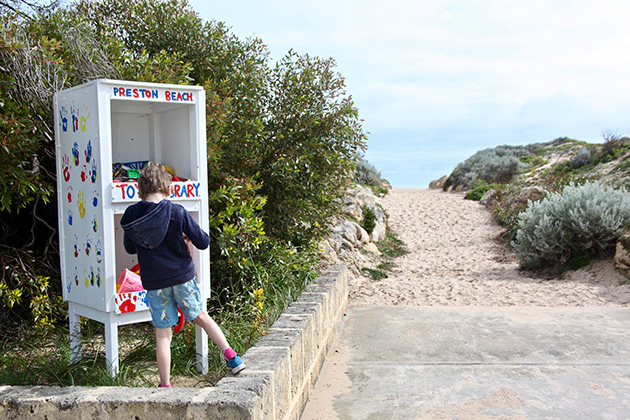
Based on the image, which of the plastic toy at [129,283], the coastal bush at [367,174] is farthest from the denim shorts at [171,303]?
the coastal bush at [367,174]

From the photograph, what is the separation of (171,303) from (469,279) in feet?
24.2

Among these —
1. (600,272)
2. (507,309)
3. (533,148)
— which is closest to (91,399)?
(507,309)

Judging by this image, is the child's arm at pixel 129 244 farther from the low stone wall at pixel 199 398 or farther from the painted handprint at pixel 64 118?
the painted handprint at pixel 64 118

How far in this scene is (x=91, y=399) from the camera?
112 inches

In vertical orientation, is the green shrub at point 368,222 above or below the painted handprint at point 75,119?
below

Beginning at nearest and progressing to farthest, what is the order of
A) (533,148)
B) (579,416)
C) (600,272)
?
(579,416)
(600,272)
(533,148)

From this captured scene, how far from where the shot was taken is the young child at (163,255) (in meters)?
3.19

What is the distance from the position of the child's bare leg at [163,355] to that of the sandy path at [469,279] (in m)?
4.66

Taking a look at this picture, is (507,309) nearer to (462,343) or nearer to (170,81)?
(462,343)

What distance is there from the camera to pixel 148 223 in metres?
3.15

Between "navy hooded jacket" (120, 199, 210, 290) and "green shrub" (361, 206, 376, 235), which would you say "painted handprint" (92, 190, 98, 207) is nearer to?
"navy hooded jacket" (120, 199, 210, 290)

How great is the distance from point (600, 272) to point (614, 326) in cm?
316

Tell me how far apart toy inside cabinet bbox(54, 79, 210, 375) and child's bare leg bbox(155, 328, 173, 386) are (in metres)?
0.38

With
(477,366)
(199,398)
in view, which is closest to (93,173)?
(199,398)
